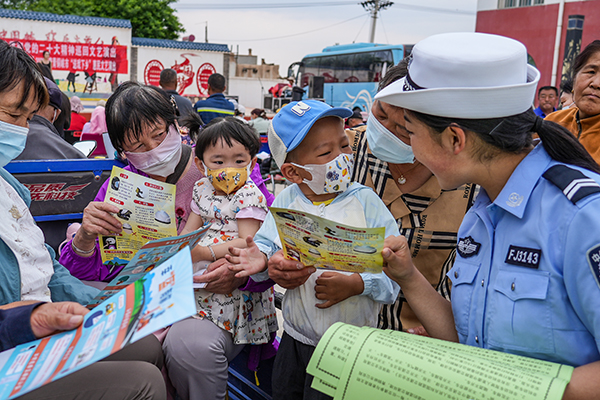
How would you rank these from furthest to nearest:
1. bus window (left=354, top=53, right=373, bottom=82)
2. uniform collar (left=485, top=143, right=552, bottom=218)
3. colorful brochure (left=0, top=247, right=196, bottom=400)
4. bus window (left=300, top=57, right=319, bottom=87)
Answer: bus window (left=300, top=57, right=319, bottom=87), bus window (left=354, top=53, right=373, bottom=82), uniform collar (left=485, top=143, right=552, bottom=218), colorful brochure (left=0, top=247, right=196, bottom=400)

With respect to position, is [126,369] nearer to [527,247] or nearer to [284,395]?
[284,395]

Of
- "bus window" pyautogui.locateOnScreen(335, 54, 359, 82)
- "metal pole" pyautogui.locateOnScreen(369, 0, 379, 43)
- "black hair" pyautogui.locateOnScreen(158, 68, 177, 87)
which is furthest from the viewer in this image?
"metal pole" pyautogui.locateOnScreen(369, 0, 379, 43)

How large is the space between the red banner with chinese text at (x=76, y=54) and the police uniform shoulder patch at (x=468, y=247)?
21.8 m

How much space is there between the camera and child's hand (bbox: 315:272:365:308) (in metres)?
1.68

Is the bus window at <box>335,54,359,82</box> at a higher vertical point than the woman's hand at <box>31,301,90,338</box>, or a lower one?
higher

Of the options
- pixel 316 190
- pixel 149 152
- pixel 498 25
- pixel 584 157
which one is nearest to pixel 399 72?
pixel 316 190

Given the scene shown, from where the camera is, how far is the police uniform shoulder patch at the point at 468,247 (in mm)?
1396

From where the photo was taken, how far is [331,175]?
1797mm

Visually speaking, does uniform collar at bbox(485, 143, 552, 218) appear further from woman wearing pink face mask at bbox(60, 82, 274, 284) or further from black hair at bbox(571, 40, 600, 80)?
black hair at bbox(571, 40, 600, 80)

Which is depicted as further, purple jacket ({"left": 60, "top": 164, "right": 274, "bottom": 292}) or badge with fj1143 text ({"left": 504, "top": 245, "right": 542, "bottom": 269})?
purple jacket ({"left": 60, "top": 164, "right": 274, "bottom": 292})

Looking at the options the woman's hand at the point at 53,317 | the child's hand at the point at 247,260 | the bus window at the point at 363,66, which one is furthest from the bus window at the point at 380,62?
the woman's hand at the point at 53,317

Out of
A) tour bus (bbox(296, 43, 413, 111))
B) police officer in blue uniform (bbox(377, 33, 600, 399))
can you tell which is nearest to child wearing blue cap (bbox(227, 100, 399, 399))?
police officer in blue uniform (bbox(377, 33, 600, 399))

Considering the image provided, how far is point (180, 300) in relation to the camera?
1.00 m

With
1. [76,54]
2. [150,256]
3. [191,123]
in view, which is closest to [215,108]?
[191,123]
